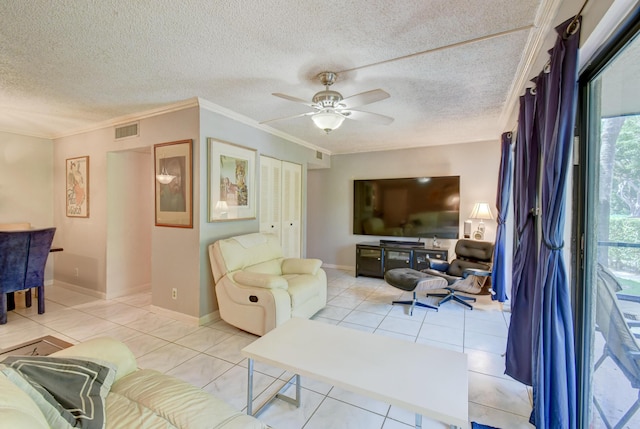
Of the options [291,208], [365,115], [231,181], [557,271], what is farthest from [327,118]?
[291,208]

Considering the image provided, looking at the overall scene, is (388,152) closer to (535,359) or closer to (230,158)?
(230,158)

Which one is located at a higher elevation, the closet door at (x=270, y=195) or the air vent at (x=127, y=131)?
the air vent at (x=127, y=131)

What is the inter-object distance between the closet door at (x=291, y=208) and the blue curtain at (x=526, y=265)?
3.17m

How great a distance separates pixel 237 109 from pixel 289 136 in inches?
49.4

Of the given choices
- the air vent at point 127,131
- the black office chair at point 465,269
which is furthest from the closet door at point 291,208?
the black office chair at point 465,269

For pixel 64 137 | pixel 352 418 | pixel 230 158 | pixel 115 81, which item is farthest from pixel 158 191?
pixel 352 418

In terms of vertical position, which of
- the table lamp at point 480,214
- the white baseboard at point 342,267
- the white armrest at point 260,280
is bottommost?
the white baseboard at point 342,267

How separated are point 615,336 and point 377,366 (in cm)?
110

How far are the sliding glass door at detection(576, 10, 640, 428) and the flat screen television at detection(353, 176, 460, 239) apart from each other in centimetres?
333

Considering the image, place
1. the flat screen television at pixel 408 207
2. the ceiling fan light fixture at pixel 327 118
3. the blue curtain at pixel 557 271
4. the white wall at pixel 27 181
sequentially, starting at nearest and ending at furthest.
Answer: the blue curtain at pixel 557 271 → the ceiling fan light fixture at pixel 327 118 → the white wall at pixel 27 181 → the flat screen television at pixel 408 207

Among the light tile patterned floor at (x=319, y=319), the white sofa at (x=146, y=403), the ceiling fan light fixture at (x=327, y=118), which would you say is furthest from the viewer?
the ceiling fan light fixture at (x=327, y=118)

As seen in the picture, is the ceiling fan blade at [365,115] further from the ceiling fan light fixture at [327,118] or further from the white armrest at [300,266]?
the white armrest at [300,266]

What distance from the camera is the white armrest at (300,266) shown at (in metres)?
3.56

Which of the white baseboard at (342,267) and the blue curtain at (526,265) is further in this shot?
the white baseboard at (342,267)
